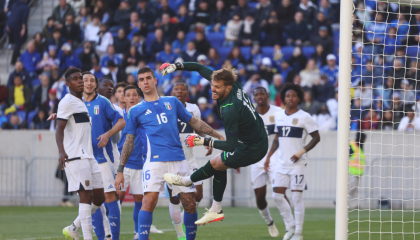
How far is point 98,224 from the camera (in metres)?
8.30

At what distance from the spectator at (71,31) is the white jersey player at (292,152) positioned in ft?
43.5

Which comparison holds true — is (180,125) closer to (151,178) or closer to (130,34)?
(151,178)

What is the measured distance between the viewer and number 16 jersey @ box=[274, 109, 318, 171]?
10.1 m

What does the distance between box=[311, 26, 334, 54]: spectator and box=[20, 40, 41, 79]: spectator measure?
1029 cm

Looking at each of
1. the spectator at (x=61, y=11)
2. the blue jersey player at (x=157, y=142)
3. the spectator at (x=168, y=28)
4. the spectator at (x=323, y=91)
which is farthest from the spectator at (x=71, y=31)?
the blue jersey player at (x=157, y=142)

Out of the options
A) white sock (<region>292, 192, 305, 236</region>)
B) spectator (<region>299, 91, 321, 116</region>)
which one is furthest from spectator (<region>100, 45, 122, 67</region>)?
white sock (<region>292, 192, 305, 236</region>)

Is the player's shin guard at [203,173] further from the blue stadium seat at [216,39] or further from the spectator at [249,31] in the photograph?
the blue stadium seat at [216,39]

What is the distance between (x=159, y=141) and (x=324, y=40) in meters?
12.4

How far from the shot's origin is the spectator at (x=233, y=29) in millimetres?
20172

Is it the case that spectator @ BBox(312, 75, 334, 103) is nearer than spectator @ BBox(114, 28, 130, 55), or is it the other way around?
spectator @ BBox(312, 75, 334, 103)

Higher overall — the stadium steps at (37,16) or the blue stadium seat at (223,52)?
the stadium steps at (37,16)

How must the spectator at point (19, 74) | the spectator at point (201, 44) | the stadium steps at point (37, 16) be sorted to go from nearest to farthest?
1. the spectator at point (201, 44)
2. the spectator at point (19, 74)
3. the stadium steps at point (37, 16)

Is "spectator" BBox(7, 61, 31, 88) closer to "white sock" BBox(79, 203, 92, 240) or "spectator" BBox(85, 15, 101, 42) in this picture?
"spectator" BBox(85, 15, 101, 42)

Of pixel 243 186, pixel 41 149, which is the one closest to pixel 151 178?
pixel 243 186
